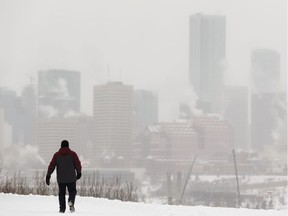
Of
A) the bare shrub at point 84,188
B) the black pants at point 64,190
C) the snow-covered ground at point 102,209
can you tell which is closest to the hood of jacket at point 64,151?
the black pants at point 64,190

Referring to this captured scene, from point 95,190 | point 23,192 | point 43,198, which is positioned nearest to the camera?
point 43,198

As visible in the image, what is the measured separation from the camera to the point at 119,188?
2803cm

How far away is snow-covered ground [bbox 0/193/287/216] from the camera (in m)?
17.6

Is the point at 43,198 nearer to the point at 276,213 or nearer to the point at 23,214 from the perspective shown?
the point at 23,214

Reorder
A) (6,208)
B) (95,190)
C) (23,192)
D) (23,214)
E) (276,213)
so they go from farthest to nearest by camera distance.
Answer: (95,190) → (23,192) → (276,213) → (6,208) → (23,214)

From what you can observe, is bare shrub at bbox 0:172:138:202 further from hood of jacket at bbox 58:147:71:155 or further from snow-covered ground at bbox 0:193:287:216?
hood of jacket at bbox 58:147:71:155

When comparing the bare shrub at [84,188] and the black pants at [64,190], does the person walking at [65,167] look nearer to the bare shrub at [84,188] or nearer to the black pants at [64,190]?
the black pants at [64,190]

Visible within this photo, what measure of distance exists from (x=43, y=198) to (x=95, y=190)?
557 centimetres

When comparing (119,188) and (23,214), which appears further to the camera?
(119,188)

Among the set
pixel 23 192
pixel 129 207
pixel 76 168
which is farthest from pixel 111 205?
pixel 23 192

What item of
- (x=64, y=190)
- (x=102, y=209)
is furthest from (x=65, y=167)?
(x=102, y=209)

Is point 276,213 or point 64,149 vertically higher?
point 64,149

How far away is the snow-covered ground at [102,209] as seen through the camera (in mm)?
17609

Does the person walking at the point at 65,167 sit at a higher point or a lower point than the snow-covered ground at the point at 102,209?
higher
